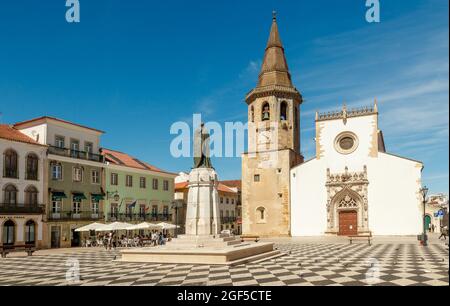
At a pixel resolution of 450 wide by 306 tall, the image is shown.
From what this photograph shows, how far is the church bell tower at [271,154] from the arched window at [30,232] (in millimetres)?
21237

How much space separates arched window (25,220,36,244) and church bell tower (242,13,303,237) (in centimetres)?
2124

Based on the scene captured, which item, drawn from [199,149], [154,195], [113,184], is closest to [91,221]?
[113,184]

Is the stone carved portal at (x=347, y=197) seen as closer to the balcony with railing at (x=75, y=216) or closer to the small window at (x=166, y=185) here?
the small window at (x=166, y=185)

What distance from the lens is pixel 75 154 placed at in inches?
1372

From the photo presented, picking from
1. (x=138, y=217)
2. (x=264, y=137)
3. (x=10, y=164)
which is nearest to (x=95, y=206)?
(x=138, y=217)

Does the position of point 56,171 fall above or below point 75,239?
above

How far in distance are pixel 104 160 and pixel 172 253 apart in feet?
74.2

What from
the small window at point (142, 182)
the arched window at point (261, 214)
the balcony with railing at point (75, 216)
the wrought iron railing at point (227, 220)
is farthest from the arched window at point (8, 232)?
the wrought iron railing at point (227, 220)

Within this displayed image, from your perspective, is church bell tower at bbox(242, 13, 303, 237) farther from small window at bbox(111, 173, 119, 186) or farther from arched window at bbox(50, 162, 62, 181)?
arched window at bbox(50, 162, 62, 181)

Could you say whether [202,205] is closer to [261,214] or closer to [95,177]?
[95,177]

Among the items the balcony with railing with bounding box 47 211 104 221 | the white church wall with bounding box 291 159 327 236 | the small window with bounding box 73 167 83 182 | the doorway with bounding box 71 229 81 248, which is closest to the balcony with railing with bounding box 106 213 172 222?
the balcony with railing with bounding box 47 211 104 221

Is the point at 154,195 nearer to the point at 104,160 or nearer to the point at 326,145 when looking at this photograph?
the point at 104,160

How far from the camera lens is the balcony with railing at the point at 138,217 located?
37856mm

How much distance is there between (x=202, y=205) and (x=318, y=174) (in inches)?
934
